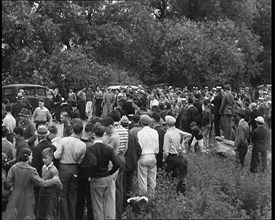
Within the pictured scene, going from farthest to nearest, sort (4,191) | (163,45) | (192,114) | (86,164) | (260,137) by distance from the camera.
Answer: (163,45) → (192,114) → (260,137) → (86,164) → (4,191)

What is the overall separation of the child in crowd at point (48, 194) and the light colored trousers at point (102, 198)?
67cm

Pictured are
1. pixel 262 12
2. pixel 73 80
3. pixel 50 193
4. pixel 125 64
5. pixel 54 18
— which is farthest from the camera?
pixel 262 12

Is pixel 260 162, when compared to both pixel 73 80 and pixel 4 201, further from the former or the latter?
pixel 73 80

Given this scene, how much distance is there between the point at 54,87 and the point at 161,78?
1641cm

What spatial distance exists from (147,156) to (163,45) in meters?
26.8

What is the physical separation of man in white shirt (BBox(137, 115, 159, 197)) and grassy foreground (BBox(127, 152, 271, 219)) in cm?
26

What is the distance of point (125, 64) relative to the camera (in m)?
29.9

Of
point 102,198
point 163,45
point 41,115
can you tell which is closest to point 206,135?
point 41,115

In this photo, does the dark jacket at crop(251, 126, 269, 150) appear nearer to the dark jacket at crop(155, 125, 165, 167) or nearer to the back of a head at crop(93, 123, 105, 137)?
the dark jacket at crop(155, 125, 165, 167)

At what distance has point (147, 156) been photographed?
10719mm

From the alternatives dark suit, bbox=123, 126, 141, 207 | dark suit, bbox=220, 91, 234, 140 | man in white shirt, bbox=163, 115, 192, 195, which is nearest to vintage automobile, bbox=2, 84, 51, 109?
dark suit, bbox=220, 91, 234, 140

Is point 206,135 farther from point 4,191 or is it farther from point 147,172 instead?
point 4,191

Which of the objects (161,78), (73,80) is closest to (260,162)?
(73,80)

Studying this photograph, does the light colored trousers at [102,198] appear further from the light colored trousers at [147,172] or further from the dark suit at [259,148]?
the dark suit at [259,148]
